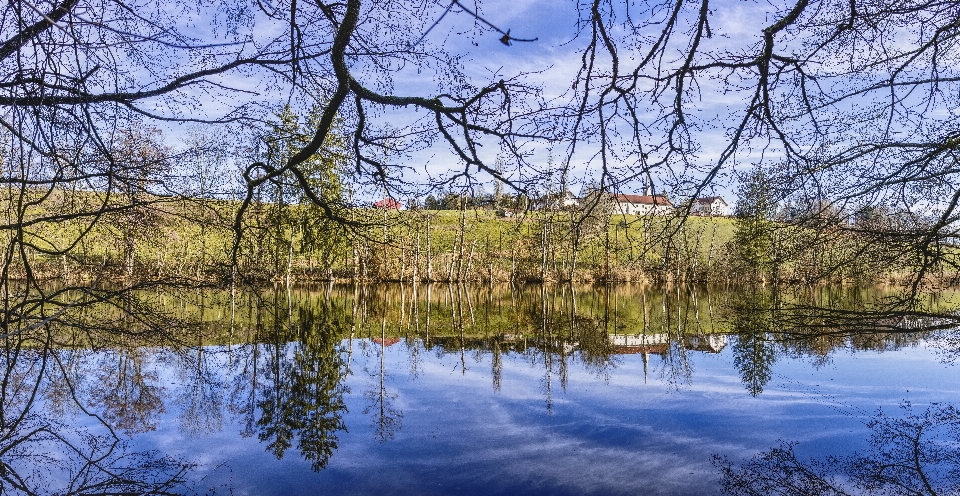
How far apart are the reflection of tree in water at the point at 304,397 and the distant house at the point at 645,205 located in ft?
9.53

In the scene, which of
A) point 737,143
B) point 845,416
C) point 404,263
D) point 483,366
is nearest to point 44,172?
point 737,143

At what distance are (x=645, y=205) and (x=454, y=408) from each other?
3410mm

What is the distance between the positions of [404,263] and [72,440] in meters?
19.1

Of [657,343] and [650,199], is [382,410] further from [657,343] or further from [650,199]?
[657,343]

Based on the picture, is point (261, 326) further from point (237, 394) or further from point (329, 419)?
point (329, 419)

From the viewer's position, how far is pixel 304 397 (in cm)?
656

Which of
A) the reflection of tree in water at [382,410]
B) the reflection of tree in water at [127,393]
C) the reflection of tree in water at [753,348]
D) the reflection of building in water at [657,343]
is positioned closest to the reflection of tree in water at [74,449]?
the reflection of tree in water at [127,393]

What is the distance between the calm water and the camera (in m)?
4.47

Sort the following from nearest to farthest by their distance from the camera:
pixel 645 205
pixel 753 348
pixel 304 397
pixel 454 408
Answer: pixel 645 205, pixel 454 408, pixel 304 397, pixel 753 348

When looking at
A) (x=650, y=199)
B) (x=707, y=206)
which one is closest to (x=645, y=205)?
(x=650, y=199)

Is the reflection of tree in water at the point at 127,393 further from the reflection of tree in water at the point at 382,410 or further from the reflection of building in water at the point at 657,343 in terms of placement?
the reflection of building in water at the point at 657,343

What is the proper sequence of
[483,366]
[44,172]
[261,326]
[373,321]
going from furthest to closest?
[373,321] → [261,326] → [483,366] → [44,172]

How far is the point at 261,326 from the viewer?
1197 cm

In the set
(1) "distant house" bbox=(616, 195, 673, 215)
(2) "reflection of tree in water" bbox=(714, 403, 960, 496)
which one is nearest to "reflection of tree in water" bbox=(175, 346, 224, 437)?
(1) "distant house" bbox=(616, 195, 673, 215)
